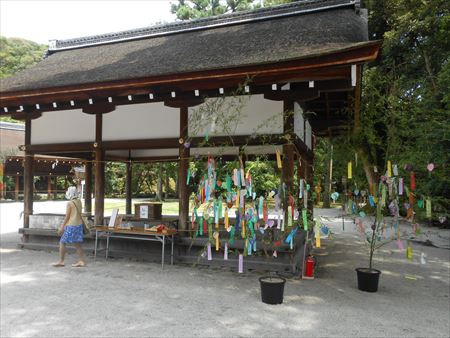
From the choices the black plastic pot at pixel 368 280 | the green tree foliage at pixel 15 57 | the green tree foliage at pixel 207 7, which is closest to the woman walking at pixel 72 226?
the black plastic pot at pixel 368 280

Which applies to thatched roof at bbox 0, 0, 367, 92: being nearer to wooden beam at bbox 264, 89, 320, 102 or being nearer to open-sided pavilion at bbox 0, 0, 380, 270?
open-sided pavilion at bbox 0, 0, 380, 270

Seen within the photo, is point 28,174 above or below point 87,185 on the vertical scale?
above

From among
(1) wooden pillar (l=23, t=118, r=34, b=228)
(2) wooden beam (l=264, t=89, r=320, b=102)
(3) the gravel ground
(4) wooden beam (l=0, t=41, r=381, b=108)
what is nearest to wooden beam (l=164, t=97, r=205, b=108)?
(4) wooden beam (l=0, t=41, r=381, b=108)

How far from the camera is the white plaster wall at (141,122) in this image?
675 centimetres

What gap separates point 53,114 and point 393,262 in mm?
7879

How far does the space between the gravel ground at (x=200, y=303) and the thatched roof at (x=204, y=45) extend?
3263 millimetres

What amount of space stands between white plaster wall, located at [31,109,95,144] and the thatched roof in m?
0.77

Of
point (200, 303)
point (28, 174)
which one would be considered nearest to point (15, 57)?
point (28, 174)

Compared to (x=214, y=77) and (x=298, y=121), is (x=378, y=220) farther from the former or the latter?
(x=214, y=77)

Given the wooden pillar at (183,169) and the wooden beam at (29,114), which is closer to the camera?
the wooden pillar at (183,169)

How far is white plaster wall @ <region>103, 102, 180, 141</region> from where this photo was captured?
6750mm

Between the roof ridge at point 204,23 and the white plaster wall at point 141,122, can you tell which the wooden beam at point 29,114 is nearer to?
the white plaster wall at point 141,122

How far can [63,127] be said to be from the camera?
301 inches

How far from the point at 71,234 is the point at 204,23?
6.64 metres
